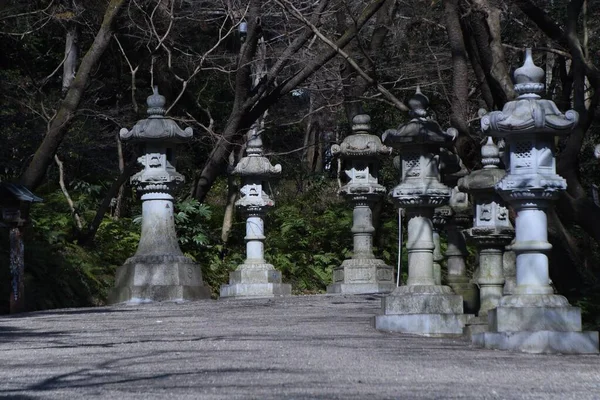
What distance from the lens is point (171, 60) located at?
83.8 ft

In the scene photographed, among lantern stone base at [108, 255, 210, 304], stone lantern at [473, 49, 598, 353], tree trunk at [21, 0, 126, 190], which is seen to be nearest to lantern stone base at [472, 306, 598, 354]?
stone lantern at [473, 49, 598, 353]

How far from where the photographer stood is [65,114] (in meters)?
22.0

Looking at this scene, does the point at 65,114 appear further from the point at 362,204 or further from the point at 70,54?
the point at 362,204

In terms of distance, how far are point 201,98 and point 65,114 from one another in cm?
817

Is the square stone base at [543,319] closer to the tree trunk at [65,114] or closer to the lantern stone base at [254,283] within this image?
the lantern stone base at [254,283]

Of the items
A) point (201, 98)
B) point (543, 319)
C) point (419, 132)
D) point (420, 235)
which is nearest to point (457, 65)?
point (419, 132)

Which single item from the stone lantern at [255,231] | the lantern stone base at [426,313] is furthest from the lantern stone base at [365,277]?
the lantern stone base at [426,313]

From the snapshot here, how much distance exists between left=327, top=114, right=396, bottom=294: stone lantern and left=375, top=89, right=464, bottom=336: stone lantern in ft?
24.3

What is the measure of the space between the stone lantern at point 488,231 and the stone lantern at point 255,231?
759cm

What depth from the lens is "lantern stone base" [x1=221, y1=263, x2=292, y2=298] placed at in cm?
2011


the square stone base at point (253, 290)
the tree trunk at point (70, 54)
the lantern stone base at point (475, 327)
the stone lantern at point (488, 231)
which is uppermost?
the tree trunk at point (70, 54)

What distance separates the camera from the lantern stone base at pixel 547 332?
34.9ft

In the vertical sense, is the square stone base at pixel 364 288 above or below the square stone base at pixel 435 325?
above

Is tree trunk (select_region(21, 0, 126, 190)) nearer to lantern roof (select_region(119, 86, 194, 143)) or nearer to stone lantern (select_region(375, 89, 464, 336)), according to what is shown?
lantern roof (select_region(119, 86, 194, 143))
